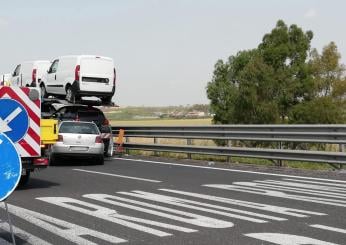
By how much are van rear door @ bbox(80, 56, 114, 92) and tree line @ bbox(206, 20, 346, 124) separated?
22.3m

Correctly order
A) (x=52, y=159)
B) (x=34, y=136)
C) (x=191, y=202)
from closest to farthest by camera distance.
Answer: (x=191, y=202) < (x=34, y=136) < (x=52, y=159)

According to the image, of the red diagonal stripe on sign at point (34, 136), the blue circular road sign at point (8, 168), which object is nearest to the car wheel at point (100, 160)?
the red diagonal stripe on sign at point (34, 136)

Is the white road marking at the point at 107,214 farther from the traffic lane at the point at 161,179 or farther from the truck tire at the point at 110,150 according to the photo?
the truck tire at the point at 110,150

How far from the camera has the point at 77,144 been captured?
16875 millimetres

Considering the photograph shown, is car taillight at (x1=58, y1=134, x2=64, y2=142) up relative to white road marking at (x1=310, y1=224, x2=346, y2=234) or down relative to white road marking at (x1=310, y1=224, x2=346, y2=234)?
up

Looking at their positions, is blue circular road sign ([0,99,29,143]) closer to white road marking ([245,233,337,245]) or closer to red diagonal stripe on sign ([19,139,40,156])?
white road marking ([245,233,337,245])

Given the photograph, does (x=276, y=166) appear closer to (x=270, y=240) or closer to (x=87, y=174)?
(x=87, y=174)

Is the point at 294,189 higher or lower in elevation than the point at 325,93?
lower

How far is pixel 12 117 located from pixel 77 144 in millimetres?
9589

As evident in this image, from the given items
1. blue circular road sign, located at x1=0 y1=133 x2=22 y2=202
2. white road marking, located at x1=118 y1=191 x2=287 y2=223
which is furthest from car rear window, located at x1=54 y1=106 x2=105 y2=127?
blue circular road sign, located at x1=0 y1=133 x2=22 y2=202

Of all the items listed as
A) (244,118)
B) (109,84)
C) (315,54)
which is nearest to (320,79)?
(315,54)

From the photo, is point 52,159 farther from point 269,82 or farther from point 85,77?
point 269,82

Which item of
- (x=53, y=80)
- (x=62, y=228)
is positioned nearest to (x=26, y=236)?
(x=62, y=228)

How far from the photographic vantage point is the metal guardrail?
1367 cm
